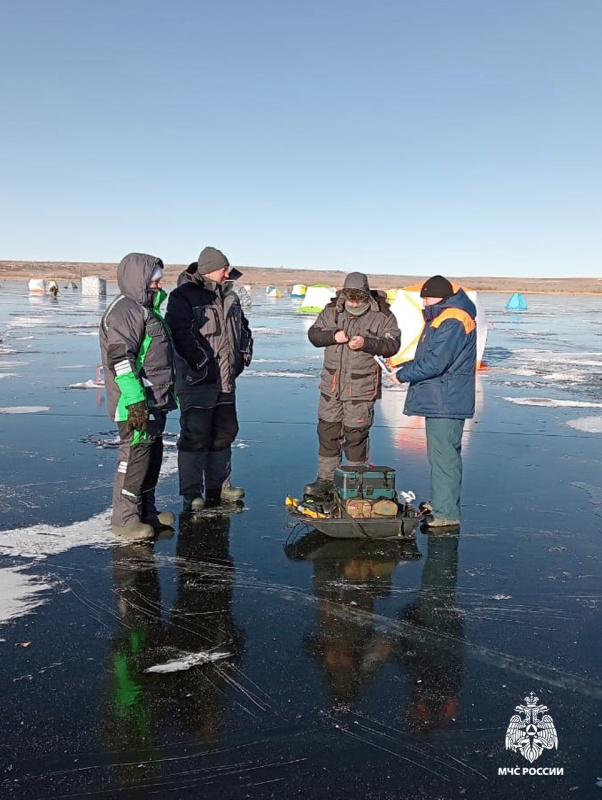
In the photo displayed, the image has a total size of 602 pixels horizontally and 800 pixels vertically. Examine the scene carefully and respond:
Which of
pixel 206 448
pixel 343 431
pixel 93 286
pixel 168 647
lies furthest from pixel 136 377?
pixel 93 286

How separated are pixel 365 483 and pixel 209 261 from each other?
2234mm

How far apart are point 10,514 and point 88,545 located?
100 cm

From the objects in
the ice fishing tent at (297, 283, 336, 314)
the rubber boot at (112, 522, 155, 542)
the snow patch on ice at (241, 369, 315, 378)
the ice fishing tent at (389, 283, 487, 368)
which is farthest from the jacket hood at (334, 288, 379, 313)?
the ice fishing tent at (297, 283, 336, 314)

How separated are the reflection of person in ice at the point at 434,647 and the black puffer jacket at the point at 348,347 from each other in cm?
165

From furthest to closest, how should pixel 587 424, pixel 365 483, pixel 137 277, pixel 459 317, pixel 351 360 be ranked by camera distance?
pixel 587 424
pixel 351 360
pixel 459 317
pixel 365 483
pixel 137 277

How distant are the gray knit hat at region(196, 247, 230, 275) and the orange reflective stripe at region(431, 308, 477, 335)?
1.84 metres

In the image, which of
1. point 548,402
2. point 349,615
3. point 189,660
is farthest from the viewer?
point 548,402

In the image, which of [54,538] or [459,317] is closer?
[54,538]

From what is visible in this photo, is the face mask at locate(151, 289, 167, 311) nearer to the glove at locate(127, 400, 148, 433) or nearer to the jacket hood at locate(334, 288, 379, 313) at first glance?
the glove at locate(127, 400, 148, 433)

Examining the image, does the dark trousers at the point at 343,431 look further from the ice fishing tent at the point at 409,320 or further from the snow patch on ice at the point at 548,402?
the ice fishing tent at the point at 409,320

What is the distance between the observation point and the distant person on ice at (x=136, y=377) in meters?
5.07

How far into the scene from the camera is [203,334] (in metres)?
5.97

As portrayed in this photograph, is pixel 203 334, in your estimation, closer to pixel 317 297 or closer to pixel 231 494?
pixel 231 494

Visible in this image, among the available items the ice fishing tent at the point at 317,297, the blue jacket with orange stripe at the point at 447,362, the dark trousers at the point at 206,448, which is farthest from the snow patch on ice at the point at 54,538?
the ice fishing tent at the point at 317,297
